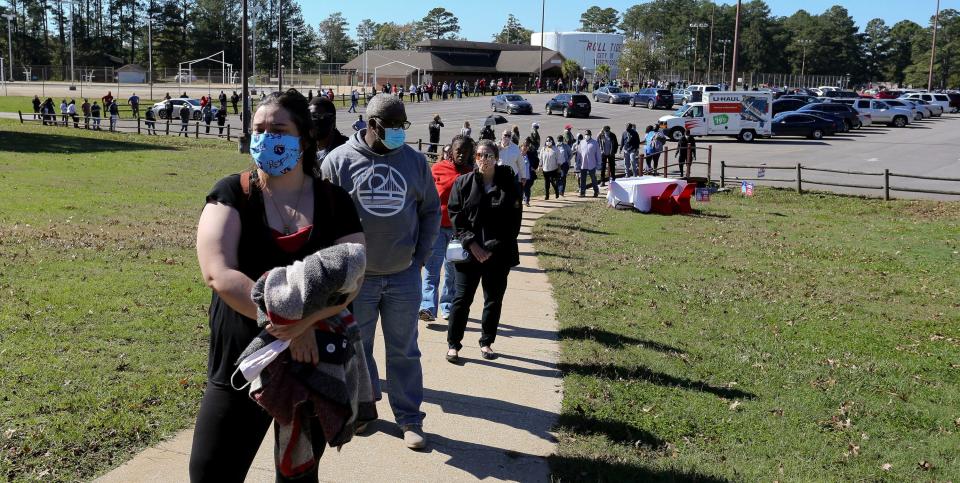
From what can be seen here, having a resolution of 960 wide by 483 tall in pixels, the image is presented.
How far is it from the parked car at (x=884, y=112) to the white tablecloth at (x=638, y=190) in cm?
3724

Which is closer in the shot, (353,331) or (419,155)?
(353,331)

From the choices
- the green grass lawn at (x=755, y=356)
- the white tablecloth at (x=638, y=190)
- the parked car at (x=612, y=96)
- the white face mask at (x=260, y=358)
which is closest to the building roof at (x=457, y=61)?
the parked car at (x=612, y=96)

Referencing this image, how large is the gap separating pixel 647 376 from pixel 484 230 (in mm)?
1719

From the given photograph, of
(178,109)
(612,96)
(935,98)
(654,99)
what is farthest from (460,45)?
(178,109)

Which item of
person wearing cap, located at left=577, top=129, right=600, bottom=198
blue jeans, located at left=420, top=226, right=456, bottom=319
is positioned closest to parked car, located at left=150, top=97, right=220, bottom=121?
person wearing cap, located at left=577, top=129, right=600, bottom=198

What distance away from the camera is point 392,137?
4.75 m

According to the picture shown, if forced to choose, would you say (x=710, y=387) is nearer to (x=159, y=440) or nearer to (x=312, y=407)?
(x=159, y=440)

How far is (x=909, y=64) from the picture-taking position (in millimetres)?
131500

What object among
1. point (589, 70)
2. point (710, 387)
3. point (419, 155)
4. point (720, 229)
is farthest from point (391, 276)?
point (589, 70)

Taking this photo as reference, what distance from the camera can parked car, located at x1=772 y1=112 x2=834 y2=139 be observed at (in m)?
42.1

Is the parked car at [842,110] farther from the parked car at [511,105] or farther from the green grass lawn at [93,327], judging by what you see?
the green grass lawn at [93,327]

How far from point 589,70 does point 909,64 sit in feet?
183

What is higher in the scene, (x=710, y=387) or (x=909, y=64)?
(x=909, y=64)

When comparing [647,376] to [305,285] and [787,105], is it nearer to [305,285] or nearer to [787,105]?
[305,285]
